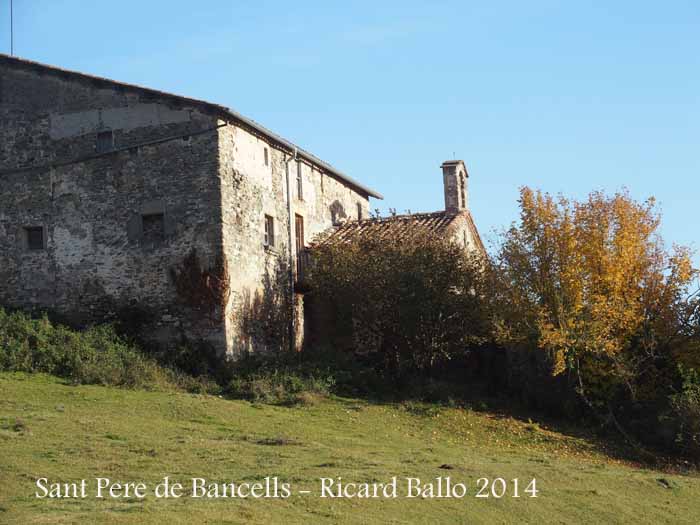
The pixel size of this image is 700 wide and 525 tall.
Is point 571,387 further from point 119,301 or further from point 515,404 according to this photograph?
point 119,301

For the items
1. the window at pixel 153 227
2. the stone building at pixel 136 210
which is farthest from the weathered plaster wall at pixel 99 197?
the window at pixel 153 227

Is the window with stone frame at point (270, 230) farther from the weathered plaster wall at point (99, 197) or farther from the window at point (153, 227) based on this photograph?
the window at point (153, 227)

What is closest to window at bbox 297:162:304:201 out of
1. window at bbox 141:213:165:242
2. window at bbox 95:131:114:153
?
window at bbox 141:213:165:242

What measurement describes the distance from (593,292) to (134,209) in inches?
490

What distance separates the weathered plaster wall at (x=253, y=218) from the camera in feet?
81.1

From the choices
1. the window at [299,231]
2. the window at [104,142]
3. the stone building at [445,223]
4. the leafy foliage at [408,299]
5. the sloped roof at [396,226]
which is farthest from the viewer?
the window at [299,231]

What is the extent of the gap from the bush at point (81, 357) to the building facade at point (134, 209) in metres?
1.48

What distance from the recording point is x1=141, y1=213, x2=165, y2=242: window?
24.8 meters

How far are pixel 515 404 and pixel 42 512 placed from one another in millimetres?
16028

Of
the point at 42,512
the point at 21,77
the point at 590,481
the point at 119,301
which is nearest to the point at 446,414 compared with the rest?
the point at 590,481

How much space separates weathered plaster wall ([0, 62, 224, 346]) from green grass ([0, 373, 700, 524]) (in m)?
4.27

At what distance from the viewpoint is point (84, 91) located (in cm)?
2572

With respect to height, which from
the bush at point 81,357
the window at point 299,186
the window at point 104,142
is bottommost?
the bush at point 81,357

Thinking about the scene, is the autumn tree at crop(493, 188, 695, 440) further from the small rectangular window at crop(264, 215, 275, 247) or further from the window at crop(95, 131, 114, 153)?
the window at crop(95, 131, 114, 153)
